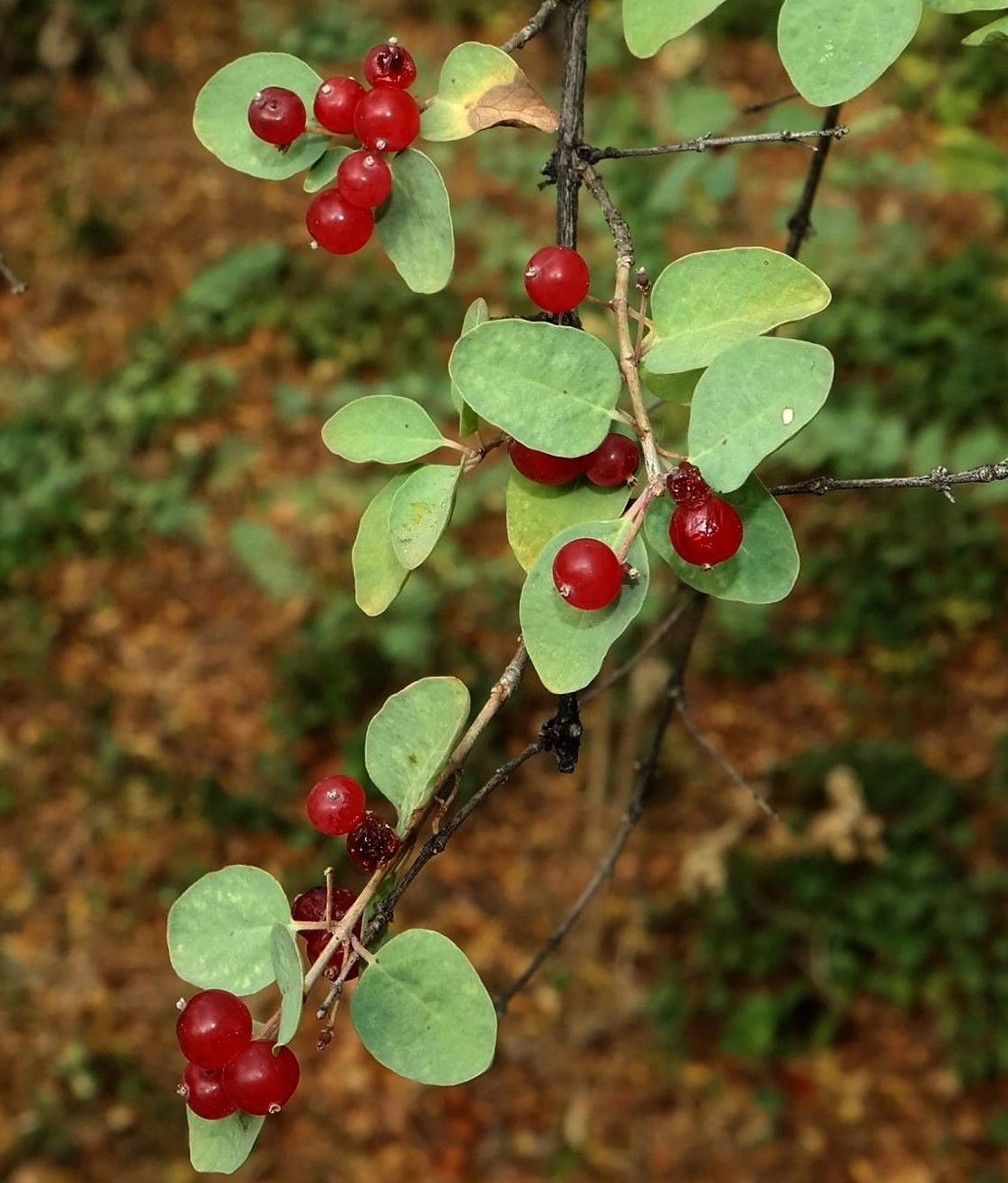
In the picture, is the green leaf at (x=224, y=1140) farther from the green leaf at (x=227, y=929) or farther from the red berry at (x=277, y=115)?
the red berry at (x=277, y=115)

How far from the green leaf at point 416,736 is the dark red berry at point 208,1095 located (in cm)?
23

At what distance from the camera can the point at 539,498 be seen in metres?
0.94

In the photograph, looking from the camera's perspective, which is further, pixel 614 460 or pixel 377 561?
pixel 377 561

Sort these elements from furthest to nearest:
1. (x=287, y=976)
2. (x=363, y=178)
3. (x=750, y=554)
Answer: (x=363, y=178) < (x=750, y=554) < (x=287, y=976)

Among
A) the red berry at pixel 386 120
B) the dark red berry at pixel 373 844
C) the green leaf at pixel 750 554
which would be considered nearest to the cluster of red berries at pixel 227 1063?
the dark red berry at pixel 373 844

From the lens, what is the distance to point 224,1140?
0.86m

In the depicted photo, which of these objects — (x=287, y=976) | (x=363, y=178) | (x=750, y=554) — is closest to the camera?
(x=287, y=976)

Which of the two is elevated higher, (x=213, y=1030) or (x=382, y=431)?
(x=382, y=431)

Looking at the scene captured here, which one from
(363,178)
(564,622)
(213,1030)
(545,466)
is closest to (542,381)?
(545,466)

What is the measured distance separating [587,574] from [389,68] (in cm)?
52

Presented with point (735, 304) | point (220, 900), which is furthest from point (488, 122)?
point (220, 900)

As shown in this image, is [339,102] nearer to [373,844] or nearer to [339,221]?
[339,221]

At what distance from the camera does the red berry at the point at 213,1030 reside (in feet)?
2.83

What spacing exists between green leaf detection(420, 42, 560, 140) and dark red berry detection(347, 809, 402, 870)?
22.9 inches
